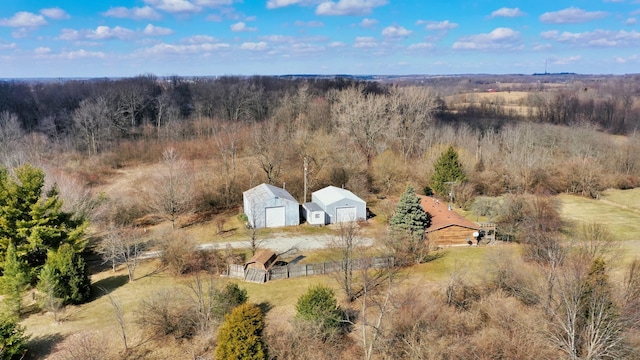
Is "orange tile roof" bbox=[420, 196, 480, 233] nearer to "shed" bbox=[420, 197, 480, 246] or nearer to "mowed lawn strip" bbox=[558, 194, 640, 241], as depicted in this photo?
"shed" bbox=[420, 197, 480, 246]

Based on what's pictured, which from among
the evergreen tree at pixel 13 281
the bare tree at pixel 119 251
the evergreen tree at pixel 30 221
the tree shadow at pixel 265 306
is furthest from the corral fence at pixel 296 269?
the evergreen tree at pixel 13 281

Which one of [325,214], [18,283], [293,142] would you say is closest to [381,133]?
[293,142]

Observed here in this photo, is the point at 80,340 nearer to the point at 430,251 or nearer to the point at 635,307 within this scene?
the point at 430,251

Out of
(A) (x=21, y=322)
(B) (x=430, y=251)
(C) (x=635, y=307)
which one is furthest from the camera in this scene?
(B) (x=430, y=251)

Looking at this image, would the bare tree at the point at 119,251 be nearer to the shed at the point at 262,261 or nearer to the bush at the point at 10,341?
the shed at the point at 262,261

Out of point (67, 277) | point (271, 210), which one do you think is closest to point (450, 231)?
point (271, 210)
